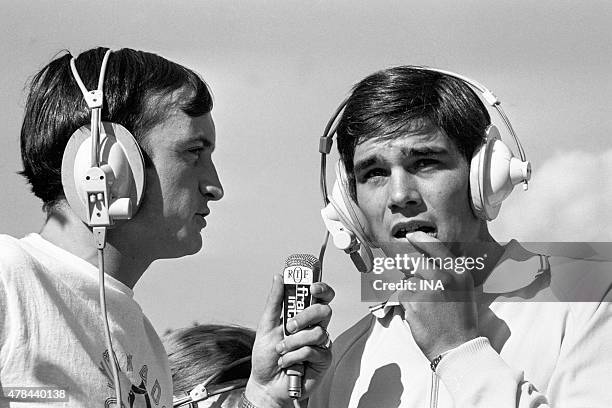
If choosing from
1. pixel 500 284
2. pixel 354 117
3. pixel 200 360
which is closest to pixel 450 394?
pixel 500 284

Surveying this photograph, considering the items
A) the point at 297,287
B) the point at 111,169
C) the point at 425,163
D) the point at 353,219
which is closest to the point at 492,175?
the point at 425,163

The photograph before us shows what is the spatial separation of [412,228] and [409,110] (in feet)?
0.94

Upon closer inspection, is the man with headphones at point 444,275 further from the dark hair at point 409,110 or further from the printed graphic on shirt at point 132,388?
the printed graphic on shirt at point 132,388

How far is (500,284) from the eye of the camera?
243 centimetres

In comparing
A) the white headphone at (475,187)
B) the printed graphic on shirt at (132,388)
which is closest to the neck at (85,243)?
the printed graphic on shirt at (132,388)

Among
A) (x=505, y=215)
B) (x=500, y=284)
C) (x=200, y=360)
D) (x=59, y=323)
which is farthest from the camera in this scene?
(x=200, y=360)

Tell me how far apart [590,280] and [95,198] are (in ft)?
3.49

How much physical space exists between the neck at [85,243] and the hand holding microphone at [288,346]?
0.33 meters

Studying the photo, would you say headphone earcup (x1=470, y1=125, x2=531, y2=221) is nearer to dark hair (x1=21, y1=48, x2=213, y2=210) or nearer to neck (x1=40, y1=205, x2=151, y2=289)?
dark hair (x1=21, y1=48, x2=213, y2=210)

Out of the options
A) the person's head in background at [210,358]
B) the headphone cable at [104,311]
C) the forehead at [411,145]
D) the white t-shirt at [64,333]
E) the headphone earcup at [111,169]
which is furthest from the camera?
the person's head in background at [210,358]

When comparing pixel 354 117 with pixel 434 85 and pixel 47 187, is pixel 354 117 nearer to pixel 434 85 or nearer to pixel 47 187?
pixel 434 85

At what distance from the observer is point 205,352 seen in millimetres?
2986

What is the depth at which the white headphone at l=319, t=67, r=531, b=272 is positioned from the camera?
2.42 metres

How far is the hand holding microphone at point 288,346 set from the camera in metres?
2.32
